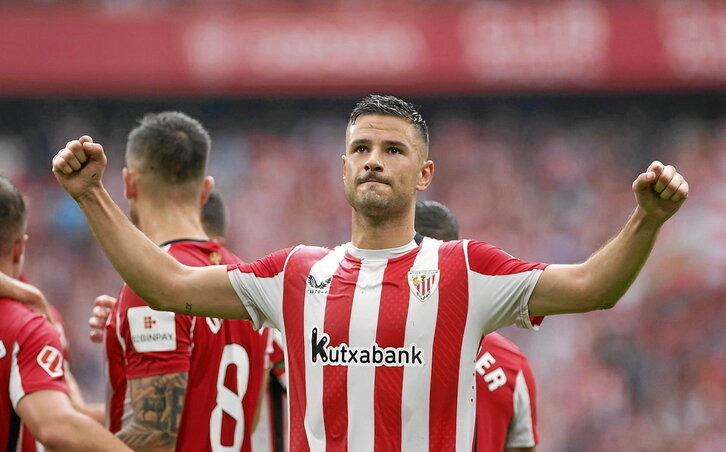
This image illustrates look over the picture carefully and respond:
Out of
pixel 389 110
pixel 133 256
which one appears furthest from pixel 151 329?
pixel 389 110

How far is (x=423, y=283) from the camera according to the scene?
3344 mm

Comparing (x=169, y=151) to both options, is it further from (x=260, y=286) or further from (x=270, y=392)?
(x=270, y=392)

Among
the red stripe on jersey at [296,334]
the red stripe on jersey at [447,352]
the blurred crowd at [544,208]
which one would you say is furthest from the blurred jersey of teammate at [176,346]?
the blurred crowd at [544,208]

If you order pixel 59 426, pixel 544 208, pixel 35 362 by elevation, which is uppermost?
pixel 544 208

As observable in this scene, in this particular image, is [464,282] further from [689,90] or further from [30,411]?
[689,90]

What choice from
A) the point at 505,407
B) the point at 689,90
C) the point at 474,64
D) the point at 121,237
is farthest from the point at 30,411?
the point at 689,90

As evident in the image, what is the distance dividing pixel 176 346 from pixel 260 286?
0.56 meters

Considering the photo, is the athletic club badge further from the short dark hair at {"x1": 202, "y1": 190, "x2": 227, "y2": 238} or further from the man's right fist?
the short dark hair at {"x1": 202, "y1": 190, "x2": 227, "y2": 238}

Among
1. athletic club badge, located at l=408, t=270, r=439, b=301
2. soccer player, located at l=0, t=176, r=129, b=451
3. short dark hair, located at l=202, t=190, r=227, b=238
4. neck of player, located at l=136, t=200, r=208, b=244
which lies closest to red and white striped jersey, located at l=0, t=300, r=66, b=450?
soccer player, located at l=0, t=176, r=129, b=451

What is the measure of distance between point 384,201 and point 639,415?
9623 millimetres

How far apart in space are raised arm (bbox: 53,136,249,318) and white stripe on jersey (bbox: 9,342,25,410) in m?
0.68

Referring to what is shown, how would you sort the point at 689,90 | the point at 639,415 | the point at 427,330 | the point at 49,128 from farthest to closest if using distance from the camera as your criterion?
the point at 49,128 < the point at 689,90 < the point at 639,415 < the point at 427,330

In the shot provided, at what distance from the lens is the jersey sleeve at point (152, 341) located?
383cm

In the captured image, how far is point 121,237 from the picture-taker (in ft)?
Result: 11.0
